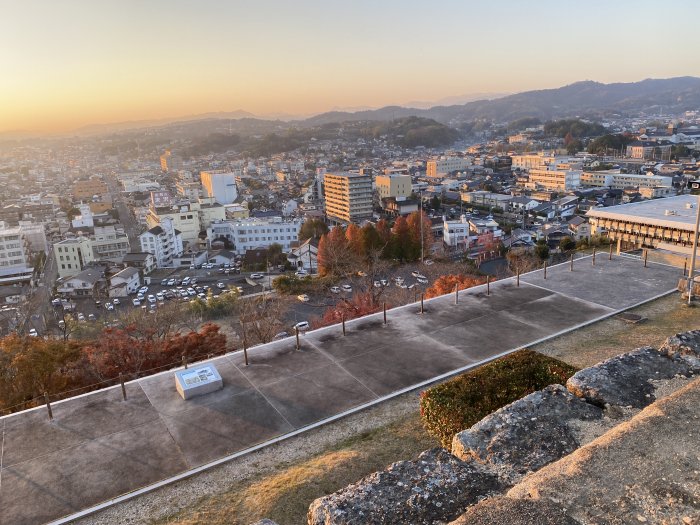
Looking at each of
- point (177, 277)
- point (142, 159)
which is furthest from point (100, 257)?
point (142, 159)

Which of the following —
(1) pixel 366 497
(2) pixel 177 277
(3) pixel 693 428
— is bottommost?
(2) pixel 177 277

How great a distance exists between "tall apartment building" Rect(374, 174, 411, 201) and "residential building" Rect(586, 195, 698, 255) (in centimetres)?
4233

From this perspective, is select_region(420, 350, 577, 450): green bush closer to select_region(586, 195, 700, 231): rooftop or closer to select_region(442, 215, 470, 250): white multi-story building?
select_region(586, 195, 700, 231): rooftop

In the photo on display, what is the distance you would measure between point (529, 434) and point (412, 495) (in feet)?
3.15

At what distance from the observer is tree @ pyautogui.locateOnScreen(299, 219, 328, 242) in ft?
136

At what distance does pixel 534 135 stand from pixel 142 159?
382 feet

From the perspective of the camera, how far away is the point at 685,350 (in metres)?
3.90

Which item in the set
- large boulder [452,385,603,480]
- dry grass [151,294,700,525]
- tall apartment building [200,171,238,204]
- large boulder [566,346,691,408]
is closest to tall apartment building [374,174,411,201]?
tall apartment building [200,171,238,204]

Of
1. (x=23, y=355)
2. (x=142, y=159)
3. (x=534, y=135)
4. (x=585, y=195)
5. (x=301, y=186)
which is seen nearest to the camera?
(x=23, y=355)

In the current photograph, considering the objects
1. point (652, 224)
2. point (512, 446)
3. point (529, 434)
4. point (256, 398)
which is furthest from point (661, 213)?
point (512, 446)

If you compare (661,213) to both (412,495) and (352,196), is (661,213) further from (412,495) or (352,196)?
(352,196)

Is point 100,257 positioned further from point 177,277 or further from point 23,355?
point 23,355

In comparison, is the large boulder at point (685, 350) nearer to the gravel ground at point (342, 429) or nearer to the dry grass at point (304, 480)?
the dry grass at point (304, 480)

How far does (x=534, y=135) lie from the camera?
12250cm
